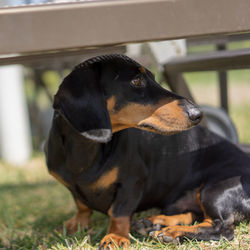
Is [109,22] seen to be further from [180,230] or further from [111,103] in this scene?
[180,230]

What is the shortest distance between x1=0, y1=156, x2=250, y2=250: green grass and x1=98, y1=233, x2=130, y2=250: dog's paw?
0.05 meters

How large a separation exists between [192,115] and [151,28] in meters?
0.52

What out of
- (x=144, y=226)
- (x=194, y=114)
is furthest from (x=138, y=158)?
(x=194, y=114)

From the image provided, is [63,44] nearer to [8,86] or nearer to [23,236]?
[23,236]

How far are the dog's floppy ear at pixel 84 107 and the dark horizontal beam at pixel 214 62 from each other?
1014 mm

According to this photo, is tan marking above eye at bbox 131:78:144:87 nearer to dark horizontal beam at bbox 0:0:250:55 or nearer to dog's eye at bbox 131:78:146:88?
dog's eye at bbox 131:78:146:88

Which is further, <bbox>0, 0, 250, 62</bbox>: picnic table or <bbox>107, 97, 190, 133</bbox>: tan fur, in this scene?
<bbox>107, 97, 190, 133</bbox>: tan fur

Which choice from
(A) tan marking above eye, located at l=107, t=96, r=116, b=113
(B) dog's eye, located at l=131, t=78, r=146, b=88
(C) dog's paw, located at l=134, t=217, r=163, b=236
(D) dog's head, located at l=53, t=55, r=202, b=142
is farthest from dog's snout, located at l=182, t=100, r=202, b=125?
(C) dog's paw, located at l=134, t=217, r=163, b=236

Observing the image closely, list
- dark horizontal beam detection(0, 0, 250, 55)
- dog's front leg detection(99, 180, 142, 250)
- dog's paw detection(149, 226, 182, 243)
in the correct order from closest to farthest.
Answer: dark horizontal beam detection(0, 0, 250, 55) < dog's paw detection(149, 226, 182, 243) < dog's front leg detection(99, 180, 142, 250)

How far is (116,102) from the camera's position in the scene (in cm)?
187

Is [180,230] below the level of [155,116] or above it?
below

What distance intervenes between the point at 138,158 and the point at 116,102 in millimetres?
436

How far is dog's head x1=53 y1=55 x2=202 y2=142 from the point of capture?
1748 millimetres

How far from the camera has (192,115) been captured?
1810mm
